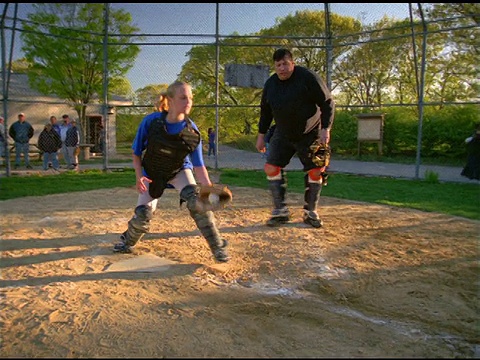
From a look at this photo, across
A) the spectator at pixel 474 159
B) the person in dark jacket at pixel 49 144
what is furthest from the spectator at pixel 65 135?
the spectator at pixel 474 159

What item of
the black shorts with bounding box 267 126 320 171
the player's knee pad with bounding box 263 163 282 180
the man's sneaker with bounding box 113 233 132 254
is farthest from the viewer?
the player's knee pad with bounding box 263 163 282 180

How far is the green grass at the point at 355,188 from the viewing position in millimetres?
7066

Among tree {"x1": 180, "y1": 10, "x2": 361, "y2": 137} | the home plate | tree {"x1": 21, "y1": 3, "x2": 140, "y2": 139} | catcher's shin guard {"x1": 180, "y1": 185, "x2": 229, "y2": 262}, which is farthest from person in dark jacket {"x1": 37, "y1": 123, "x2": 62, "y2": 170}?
catcher's shin guard {"x1": 180, "y1": 185, "x2": 229, "y2": 262}

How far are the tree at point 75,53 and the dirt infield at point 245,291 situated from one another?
34.8ft

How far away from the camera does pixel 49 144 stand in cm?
1259

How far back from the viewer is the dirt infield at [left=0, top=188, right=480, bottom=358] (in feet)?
7.61

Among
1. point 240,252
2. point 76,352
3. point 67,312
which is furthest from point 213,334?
point 240,252

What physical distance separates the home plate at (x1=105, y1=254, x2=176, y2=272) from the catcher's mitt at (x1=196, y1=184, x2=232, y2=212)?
576 millimetres

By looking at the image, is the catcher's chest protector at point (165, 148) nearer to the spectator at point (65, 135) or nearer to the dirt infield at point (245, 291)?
the dirt infield at point (245, 291)

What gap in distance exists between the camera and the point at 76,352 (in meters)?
2.16

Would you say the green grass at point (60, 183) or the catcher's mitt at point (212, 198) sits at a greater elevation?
the catcher's mitt at point (212, 198)

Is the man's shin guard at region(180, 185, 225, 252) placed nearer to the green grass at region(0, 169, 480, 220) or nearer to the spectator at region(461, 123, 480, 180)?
the green grass at region(0, 169, 480, 220)

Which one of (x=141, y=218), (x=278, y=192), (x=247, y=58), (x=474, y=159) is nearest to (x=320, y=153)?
(x=278, y=192)

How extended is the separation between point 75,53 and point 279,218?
47.2ft
